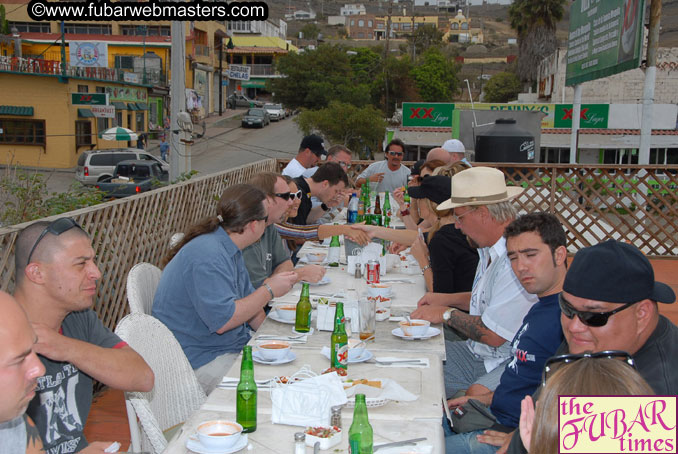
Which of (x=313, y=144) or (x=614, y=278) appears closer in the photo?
(x=614, y=278)

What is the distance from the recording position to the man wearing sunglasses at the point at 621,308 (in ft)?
6.39

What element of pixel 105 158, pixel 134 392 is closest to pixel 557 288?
pixel 134 392

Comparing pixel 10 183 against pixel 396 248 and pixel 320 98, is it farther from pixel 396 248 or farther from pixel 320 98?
pixel 320 98

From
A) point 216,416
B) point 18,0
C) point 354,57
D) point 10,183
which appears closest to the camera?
point 216,416

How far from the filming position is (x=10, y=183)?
5.27 metres

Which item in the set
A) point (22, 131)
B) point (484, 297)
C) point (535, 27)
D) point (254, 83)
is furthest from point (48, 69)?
point (254, 83)

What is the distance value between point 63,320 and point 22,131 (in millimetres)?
29482

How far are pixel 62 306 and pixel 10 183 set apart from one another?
3468 mm

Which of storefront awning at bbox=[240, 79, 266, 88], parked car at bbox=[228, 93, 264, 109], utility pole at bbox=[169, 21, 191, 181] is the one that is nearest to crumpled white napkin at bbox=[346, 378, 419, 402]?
utility pole at bbox=[169, 21, 191, 181]

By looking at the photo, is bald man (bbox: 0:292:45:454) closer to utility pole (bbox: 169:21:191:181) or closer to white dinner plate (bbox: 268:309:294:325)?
white dinner plate (bbox: 268:309:294:325)

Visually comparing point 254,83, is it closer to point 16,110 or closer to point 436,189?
point 16,110

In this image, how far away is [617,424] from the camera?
3.80 ft

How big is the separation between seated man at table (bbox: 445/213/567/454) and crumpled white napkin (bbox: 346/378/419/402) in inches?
17.0

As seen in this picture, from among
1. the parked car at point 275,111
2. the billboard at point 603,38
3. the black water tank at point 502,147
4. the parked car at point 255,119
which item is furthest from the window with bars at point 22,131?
the billboard at point 603,38
